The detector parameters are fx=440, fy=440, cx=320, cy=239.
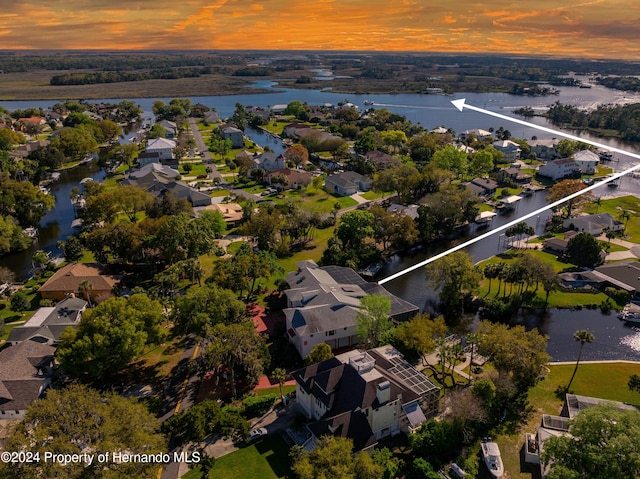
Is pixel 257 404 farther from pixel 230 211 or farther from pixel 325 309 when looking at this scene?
pixel 230 211

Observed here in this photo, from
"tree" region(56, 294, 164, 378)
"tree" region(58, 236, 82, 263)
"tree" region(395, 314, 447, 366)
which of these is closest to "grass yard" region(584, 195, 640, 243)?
"tree" region(395, 314, 447, 366)

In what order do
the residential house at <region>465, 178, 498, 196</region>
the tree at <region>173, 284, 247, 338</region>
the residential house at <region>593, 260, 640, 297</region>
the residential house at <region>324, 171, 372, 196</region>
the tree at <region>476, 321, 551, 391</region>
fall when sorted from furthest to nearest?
the residential house at <region>324, 171, 372, 196</region>, the residential house at <region>465, 178, 498, 196</region>, the residential house at <region>593, 260, 640, 297</region>, the tree at <region>173, 284, 247, 338</region>, the tree at <region>476, 321, 551, 391</region>

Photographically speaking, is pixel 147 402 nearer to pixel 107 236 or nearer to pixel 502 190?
pixel 107 236

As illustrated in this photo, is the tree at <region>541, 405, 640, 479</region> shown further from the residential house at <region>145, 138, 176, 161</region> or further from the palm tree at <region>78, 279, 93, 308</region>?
the residential house at <region>145, 138, 176, 161</region>

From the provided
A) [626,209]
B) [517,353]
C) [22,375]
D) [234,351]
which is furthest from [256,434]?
[626,209]

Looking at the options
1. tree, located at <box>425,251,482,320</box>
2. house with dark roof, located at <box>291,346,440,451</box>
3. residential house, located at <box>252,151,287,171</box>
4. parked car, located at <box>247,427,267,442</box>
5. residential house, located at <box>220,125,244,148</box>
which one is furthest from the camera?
residential house, located at <box>220,125,244,148</box>

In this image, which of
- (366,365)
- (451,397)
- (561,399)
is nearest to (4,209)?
(366,365)

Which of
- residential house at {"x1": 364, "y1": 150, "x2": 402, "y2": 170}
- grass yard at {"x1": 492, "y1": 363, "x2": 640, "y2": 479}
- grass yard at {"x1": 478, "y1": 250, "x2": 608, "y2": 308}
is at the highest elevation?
residential house at {"x1": 364, "y1": 150, "x2": 402, "y2": 170}
